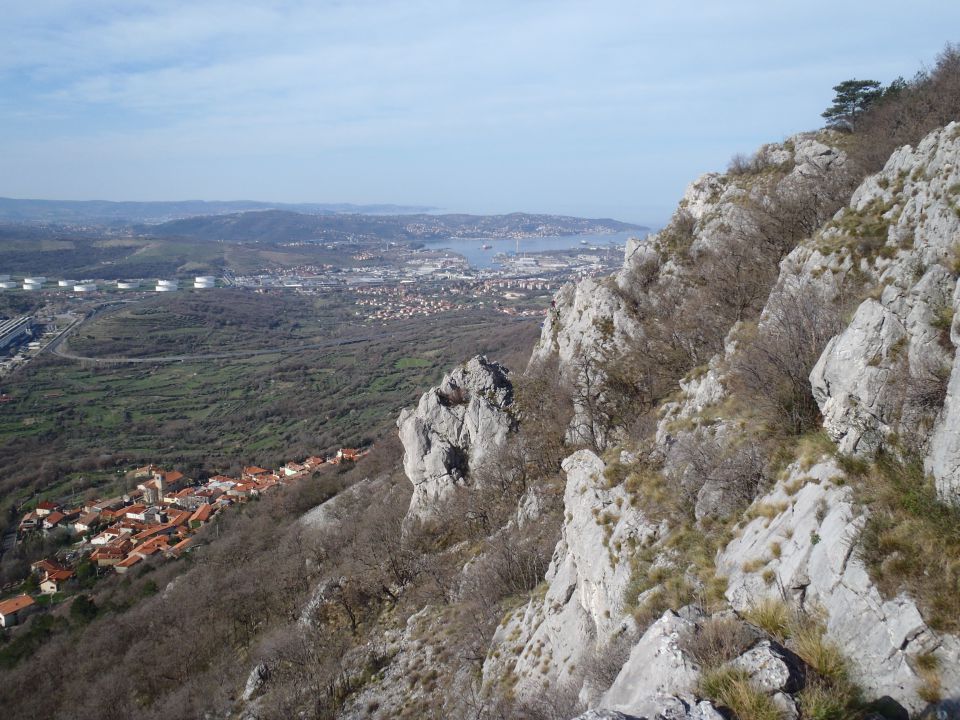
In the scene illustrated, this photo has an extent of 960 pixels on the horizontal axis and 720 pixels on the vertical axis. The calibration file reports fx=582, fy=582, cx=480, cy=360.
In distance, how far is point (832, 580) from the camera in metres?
6.66

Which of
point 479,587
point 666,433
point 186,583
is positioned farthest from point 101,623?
point 666,433

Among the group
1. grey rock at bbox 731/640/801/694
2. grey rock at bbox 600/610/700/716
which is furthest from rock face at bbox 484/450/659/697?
grey rock at bbox 731/640/801/694

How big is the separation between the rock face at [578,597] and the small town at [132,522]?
38.1 metres

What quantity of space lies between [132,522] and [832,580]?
203 ft

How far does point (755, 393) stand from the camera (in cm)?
1191

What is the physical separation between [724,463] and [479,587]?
1060 centimetres

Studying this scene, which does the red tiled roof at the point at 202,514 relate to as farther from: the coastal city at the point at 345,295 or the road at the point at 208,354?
the coastal city at the point at 345,295

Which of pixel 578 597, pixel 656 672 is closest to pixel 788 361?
pixel 578 597

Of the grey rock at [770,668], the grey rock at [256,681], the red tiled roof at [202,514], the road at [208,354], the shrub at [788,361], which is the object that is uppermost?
the shrub at [788,361]

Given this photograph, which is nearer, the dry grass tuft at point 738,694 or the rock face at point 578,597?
the dry grass tuft at point 738,694

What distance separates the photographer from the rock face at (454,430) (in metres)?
28.9

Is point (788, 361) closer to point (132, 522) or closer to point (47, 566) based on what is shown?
point (47, 566)

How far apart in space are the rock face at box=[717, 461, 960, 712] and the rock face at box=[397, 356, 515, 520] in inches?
792

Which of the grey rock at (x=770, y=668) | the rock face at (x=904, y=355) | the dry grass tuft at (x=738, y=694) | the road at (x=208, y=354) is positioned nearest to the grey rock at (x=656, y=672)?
the dry grass tuft at (x=738, y=694)
